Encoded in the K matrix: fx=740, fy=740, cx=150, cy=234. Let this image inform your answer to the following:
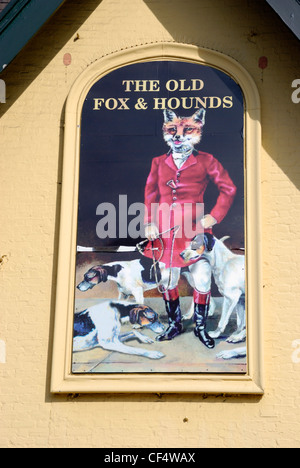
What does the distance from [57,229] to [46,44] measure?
2.42 m

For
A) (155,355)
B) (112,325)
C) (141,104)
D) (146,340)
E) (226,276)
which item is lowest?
(155,355)

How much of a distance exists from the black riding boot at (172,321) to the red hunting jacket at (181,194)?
45cm

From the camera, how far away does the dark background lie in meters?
8.57

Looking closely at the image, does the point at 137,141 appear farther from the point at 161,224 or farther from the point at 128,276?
the point at 128,276

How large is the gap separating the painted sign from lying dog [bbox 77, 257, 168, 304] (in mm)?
11

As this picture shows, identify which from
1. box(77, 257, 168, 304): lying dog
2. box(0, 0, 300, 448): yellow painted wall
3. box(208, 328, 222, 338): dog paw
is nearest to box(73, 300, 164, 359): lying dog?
box(77, 257, 168, 304): lying dog

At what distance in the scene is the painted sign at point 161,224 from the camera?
814 cm

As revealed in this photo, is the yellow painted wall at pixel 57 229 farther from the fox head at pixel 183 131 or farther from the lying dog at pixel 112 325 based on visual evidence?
the fox head at pixel 183 131

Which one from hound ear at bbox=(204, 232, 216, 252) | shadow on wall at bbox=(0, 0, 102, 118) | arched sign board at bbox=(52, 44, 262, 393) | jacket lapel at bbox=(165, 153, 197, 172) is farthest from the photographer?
shadow on wall at bbox=(0, 0, 102, 118)

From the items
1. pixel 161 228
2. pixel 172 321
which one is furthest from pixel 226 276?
pixel 161 228

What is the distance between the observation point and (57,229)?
859 cm

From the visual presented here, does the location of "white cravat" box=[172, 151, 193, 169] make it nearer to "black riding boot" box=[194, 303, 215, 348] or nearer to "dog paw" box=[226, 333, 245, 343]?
"black riding boot" box=[194, 303, 215, 348]

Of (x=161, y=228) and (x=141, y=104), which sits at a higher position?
(x=141, y=104)
